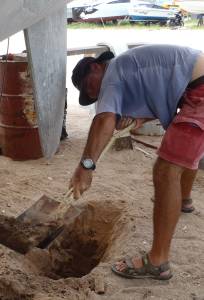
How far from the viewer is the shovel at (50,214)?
400 centimetres

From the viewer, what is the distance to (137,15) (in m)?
21.9

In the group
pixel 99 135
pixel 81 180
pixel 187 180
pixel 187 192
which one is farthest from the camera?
pixel 187 192

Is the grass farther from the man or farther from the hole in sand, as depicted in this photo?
the man

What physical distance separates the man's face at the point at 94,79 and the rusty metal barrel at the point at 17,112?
2408 mm

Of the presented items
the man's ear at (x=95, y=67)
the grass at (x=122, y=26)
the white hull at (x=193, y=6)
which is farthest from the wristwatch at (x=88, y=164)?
the white hull at (x=193, y=6)

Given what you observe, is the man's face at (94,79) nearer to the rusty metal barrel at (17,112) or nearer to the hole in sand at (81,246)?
the hole in sand at (81,246)

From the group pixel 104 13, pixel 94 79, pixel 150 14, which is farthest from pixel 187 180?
A: pixel 150 14

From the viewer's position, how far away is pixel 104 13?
71.2ft

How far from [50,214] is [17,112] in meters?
1.79

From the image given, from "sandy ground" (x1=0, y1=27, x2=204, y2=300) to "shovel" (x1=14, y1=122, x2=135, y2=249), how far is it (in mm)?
47

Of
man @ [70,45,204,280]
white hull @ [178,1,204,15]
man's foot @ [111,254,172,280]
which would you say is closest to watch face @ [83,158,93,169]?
man @ [70,45,204,280]

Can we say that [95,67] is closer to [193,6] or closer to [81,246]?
[81,246]

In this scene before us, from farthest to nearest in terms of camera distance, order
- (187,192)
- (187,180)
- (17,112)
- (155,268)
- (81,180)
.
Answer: (17,112) → (187,192) → (187,180) → (155,268) → (81,180)

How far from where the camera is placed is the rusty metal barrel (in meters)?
5.39
